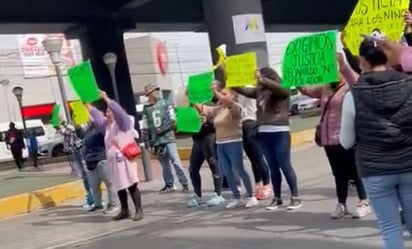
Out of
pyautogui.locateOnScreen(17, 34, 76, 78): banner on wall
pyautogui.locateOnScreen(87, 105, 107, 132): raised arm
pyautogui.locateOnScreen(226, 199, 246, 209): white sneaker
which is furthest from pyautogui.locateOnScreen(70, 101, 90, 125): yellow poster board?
pyautogui.locateOnScreen(17, 34, 76, 78): banner on wall

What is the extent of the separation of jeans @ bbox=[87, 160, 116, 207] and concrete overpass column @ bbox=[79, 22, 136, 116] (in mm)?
7474

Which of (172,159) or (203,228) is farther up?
(172,159)

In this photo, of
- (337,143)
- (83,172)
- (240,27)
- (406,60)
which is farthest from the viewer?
(83,172)

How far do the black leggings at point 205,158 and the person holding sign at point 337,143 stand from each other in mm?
2272

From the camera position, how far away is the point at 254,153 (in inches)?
341

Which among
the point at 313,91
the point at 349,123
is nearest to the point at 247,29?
the point at 313,91

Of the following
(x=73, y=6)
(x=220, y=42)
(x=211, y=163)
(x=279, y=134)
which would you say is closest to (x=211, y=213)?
(x=211, y=163)

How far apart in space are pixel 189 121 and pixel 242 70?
64.2 inches

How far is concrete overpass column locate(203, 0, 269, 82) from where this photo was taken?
1038 cm

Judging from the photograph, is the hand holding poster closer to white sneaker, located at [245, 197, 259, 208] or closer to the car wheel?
white sneaker, located at [245, 197, 259, 208]

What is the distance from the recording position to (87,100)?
29.7 feet

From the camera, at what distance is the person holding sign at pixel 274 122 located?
7.63 meters

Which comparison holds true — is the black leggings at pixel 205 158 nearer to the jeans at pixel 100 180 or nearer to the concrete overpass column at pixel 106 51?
the jeans at pixel 100 180

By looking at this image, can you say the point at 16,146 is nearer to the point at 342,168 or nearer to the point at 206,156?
the point at 206,156
